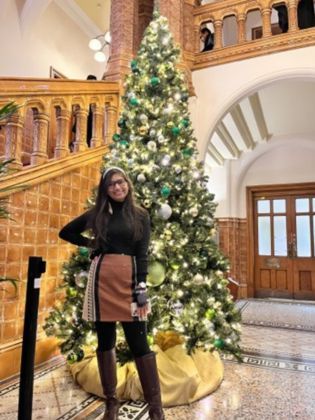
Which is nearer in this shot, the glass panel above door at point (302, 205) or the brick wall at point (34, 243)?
the brick wall at point (34, 243)

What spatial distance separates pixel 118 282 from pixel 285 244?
534 cm

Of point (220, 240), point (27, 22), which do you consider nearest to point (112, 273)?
point (27, 22)

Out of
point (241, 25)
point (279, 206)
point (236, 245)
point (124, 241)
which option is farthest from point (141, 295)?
point (279, 206)

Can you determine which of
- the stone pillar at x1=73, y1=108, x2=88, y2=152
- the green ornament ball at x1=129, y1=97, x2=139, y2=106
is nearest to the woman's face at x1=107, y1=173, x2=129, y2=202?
the green ornament ball at x1=129, y1=97, x2=139, y2=106

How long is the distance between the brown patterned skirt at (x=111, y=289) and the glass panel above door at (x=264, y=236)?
5.30 metres

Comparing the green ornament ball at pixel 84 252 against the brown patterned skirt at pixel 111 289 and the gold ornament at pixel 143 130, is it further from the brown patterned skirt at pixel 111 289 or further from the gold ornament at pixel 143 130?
the gold ornament at pixel 143 130

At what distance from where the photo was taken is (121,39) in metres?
3.63

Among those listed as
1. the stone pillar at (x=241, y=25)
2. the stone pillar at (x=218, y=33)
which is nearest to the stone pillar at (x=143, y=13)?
the stone pillar at (x=218, y=33)

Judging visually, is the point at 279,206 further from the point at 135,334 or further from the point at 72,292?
the point at 135,334

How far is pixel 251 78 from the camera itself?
3.51 meters

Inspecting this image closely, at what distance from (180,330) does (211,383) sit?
0.36 metres

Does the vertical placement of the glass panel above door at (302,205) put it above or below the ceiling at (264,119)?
below

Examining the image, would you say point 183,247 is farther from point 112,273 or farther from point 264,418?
point 264,418

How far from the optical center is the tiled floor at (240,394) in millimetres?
1700
